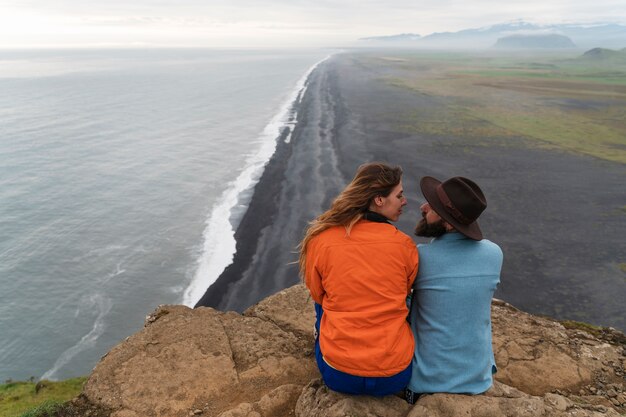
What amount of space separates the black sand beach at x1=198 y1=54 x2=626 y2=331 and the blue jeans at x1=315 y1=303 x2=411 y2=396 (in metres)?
11.9

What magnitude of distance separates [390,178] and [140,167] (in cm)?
3322

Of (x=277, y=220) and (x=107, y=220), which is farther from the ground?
(x=277, y=220)

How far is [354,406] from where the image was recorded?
395 centimetres

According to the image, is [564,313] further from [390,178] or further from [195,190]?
[195,190]

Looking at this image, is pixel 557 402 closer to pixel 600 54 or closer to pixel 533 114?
pixel 533 114

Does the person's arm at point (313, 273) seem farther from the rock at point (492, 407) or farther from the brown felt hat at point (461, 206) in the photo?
the rock at point (492, 407)

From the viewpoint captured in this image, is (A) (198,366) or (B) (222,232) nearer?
(A) (198,366)

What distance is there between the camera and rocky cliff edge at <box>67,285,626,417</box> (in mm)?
4047

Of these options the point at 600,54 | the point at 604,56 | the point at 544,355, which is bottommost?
the point at 604,56

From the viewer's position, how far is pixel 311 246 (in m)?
3.74

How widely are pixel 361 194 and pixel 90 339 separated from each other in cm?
1394

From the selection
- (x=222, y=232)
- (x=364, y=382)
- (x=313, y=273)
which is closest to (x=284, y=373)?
(x=364, y=382)

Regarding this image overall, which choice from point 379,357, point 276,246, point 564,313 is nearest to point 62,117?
point 276,246

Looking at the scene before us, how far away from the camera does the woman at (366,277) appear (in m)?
3.49
